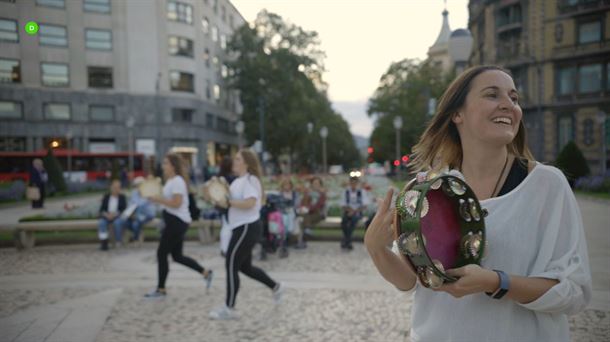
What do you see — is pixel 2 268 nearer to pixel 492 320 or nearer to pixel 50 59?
pixel 50 59

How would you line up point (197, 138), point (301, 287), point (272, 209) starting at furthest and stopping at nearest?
point (197, 138), point (272, 209), point (301, 287)

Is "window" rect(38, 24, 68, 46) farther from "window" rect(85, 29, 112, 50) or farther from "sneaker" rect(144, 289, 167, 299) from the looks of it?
"sneaker" rect(144, 289, 167, 299)

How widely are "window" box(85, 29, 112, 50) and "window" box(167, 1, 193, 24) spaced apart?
1.77 feet

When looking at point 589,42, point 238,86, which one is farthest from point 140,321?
point 238,86

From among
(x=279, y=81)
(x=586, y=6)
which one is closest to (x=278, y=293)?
(x=586, y=6)

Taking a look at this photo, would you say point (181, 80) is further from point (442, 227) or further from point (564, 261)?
point (564, 261)

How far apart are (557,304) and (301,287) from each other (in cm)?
554

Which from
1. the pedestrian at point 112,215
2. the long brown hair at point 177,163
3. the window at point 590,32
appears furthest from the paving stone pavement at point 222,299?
the window at point 590,32

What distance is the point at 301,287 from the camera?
22.1 ft

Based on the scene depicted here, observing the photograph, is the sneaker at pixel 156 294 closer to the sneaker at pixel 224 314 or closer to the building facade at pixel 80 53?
the sneaker at pixel 224 314

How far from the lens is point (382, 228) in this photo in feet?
5.25

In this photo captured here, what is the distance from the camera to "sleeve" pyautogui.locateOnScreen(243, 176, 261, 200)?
5223mm

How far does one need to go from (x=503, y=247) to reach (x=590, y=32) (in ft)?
8.50

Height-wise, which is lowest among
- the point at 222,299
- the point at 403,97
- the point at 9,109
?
the point at 222,299
